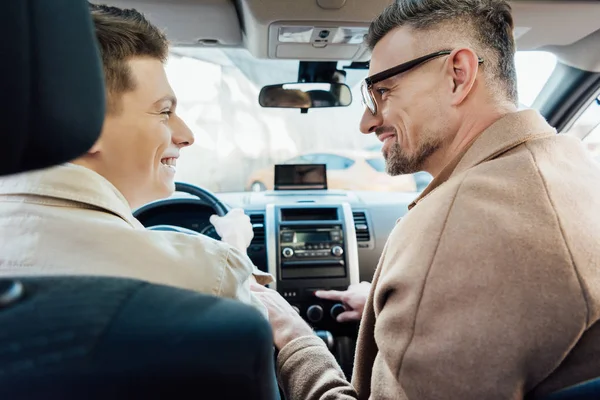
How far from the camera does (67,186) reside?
95 cm

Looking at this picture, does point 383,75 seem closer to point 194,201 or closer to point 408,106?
point 408,106

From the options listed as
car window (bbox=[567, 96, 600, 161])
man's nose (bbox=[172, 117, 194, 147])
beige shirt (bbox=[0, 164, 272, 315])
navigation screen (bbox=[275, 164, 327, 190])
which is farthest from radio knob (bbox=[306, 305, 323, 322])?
car window (bbox=[567, 96, 600, 161])

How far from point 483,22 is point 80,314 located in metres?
1.54

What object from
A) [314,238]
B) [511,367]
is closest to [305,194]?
[314,238]

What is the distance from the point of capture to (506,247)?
40.9 inches

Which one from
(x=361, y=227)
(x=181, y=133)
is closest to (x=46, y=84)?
(x=181, y=133)

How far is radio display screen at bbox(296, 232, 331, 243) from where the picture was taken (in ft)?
9.39

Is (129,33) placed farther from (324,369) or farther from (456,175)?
(324,369)

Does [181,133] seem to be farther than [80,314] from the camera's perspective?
Yes

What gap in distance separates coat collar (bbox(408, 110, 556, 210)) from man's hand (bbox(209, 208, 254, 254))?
3.89ft

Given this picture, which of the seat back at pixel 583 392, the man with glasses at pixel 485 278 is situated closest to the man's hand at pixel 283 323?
the man with glasses at pixel 485 278

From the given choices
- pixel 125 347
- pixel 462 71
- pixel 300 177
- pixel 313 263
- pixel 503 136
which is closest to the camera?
pixel 125 347

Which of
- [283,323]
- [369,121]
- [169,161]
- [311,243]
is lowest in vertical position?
[311,243]

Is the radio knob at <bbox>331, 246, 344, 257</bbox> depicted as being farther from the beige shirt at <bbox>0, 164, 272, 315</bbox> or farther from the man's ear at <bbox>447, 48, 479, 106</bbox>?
the beige shirt at <bbox>0, 164, 272, 315</bbox>
